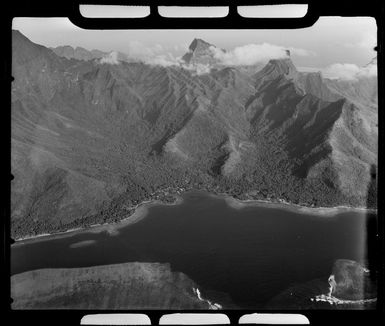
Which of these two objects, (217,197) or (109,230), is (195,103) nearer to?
(217,197)

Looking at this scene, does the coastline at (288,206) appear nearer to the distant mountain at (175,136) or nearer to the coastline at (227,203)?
the coastline at (227,203)

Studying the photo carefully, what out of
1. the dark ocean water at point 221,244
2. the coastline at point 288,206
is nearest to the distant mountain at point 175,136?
the coastline at point 288,206

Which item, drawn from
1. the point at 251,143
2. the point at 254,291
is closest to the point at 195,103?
the point at 251,143

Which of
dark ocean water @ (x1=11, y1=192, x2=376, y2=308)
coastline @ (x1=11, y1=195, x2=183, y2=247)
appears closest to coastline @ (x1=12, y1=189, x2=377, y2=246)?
coastline @ (x1=11, y1=195, x2=183, y2=247)

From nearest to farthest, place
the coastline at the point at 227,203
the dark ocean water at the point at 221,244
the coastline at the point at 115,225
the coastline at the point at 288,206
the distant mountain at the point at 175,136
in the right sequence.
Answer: the dark ocean water at the point at 221,244 < the coastline at the point at 115,225 < the coastline at the point at 227,203 < the coastline at the point at 288,206 < the distant mountain at the point at 175,136

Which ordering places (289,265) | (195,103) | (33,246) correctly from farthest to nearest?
(195,103), (289,265), (33,246)

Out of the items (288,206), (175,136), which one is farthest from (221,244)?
(175,136)

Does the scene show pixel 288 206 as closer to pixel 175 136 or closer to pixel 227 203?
pixel 227 203
